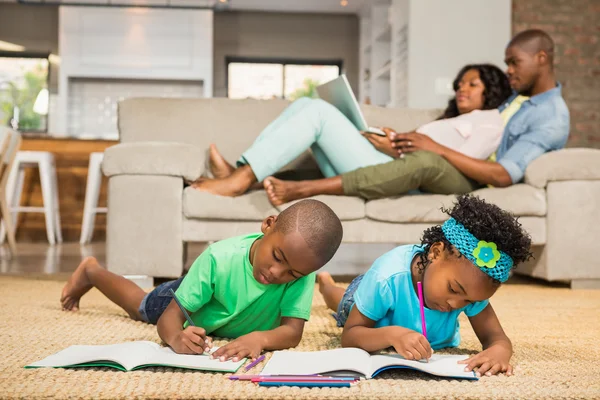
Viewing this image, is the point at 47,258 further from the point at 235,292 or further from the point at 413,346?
the point at 413,346

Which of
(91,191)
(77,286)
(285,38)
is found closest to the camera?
(77,286)

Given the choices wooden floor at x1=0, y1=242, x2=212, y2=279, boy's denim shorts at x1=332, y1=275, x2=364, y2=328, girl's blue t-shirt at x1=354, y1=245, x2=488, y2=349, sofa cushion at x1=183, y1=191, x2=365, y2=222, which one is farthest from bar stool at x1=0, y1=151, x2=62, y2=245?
girl's blue t-shirt at x1=354, y1=245, x2=488, y2=349

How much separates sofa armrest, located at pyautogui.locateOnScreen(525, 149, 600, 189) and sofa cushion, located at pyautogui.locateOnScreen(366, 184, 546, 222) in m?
0.07

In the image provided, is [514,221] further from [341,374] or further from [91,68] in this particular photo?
[91,68]

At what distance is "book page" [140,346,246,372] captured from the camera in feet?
3.78

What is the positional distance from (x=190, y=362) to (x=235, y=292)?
0.26m

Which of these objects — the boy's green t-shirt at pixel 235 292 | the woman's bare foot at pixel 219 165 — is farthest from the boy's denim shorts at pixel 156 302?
the woman's bare foot at pixel 219 165

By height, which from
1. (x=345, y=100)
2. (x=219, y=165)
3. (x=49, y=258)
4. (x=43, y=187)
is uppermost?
(x=345, y=100)

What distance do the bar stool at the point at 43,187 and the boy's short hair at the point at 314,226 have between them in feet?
12.4

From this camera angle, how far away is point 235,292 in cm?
142

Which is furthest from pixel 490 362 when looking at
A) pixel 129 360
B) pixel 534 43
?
pixel 534 43

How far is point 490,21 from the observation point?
17.0ft

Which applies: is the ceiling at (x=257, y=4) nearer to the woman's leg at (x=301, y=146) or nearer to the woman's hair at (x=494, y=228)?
the woman's leg at (x=301, y=146)

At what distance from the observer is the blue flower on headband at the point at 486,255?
3.87 feet
